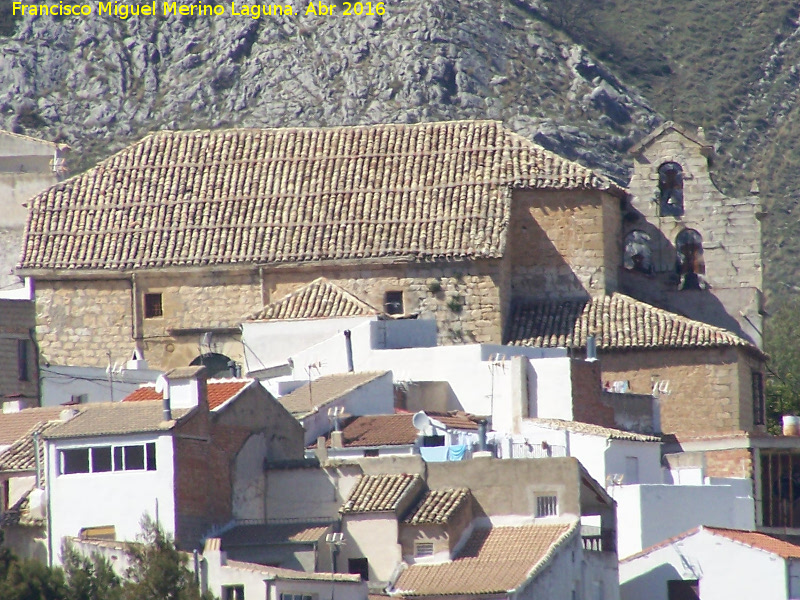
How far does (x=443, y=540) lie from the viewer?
37188mm

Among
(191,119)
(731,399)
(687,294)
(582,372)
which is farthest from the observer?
(191,119)

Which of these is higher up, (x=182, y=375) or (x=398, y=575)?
(x=182, y=375)

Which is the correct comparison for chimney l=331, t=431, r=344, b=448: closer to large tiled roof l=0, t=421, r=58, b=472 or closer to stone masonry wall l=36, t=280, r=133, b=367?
large tiled roof l=0, t=421, r=58, b=472

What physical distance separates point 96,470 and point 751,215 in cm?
2458

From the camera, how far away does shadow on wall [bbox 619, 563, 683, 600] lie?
40.5m

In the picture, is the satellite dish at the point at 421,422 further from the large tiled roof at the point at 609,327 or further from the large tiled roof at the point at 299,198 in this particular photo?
the large tiled roof at the point at 299,198

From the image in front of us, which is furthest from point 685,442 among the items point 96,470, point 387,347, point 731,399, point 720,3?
point 720,3

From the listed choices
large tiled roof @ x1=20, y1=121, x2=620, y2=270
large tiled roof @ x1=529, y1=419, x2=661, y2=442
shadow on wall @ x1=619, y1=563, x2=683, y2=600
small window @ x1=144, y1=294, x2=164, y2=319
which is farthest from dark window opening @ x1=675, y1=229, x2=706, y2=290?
shadow on wall @ x1=619, y1=563, x2=683, y2=600

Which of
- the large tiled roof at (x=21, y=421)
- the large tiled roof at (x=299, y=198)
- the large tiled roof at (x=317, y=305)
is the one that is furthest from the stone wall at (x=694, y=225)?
the large tiled roof at (x=21, y=421)

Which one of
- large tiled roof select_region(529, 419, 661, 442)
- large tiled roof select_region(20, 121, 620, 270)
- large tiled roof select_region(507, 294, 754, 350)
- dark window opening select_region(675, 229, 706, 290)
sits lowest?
large tiled roof select_region(529, 419, 661, 442)

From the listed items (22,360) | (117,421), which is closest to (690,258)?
A: (22,360)

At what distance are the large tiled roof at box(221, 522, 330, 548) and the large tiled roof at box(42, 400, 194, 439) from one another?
7.35 ft

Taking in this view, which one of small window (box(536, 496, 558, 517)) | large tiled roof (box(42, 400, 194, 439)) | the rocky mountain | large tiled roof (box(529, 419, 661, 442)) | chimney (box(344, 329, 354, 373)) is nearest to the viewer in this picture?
large tiled roof (box(42, 400, 194, 439))

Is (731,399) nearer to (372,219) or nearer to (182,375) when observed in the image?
(372,219)
